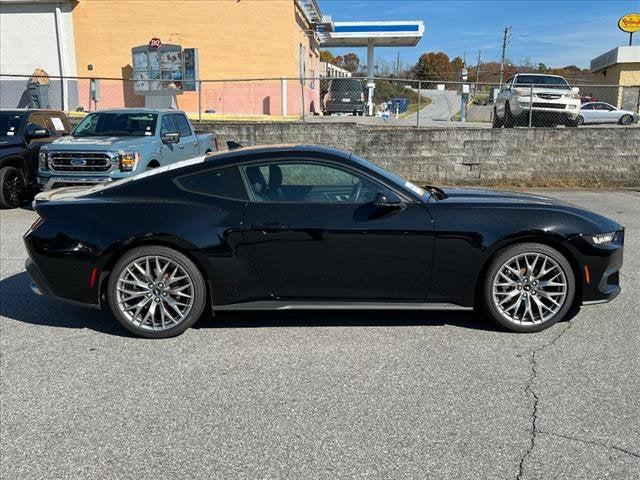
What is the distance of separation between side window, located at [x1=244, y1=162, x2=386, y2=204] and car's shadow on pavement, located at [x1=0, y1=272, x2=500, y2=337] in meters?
1.03

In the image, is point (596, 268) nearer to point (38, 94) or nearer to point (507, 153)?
point (507, 153)

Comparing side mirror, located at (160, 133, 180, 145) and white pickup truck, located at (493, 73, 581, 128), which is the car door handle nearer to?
side mirror, located at (160, 133, 180, 145)

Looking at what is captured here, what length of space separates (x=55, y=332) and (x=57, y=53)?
25119mm

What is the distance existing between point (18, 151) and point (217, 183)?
25.2 ft

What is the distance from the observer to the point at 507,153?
14.1 metres

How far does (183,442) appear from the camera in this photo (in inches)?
124

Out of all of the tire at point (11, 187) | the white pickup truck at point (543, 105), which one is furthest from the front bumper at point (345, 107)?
the tire at point (11, 187)

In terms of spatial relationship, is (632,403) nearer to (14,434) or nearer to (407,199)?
(407,199)

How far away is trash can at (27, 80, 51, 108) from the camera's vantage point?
899 inches

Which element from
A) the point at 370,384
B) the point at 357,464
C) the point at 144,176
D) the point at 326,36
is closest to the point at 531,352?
the point at 370,384

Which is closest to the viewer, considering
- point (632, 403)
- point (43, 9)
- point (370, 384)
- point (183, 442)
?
point (183, 442)

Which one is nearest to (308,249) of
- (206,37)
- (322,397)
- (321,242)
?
A: (321,242)

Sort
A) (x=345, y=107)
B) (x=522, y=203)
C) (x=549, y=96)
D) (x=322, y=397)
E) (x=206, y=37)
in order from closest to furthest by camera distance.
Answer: (x=322, y=397) < (x=522, y=203) < (x=549, y=96) < (x=206, y=37) < (x=345, y=107)

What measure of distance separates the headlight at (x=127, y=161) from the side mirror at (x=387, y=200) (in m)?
6.13
